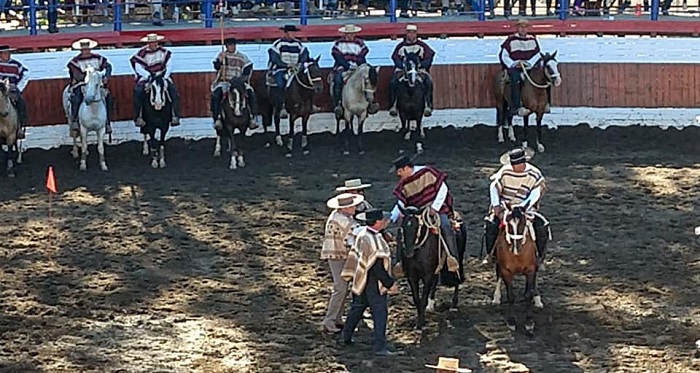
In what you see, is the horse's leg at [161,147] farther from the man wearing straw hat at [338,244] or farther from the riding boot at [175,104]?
the man wearing straw hat at [338,244]

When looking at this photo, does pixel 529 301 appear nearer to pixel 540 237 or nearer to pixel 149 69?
pixel 540 237

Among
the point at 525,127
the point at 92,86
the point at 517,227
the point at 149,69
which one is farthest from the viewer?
the point at 525,127

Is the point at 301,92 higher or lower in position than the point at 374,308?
higher

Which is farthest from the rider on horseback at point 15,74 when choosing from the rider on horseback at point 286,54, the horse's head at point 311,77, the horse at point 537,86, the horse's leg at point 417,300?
the horse's leg at point 417,300

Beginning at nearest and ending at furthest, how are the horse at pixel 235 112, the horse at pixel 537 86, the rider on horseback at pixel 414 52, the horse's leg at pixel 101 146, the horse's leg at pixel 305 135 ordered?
the horse's leg at pixel 101 146, the horse at pixel 235 112, the horse at pixel 537 86, the horse's leg at pixel 305 135, the rider on horseback at pixel 414 52

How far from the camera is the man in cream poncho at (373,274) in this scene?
1162cm

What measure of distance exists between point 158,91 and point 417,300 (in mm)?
8570

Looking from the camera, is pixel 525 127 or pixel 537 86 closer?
pixel 537 86

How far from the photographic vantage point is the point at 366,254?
11594 mm

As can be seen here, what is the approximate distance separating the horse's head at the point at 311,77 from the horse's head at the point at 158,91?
84.8 inches

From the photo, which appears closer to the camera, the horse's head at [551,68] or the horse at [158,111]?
the horse at [158,111]

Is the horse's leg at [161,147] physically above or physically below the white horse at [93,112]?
below

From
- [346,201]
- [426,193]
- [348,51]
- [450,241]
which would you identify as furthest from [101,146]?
[450,241]

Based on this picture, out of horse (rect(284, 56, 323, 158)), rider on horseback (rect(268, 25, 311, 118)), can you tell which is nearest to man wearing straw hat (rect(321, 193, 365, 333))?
horse (rect(284, 56, 323, 158))
